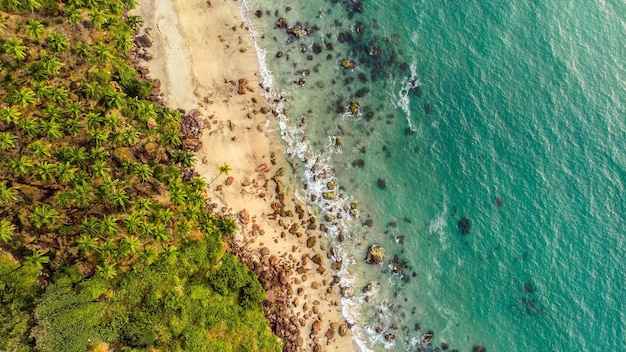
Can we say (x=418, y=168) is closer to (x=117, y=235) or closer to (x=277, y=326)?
(x=277, y=326)

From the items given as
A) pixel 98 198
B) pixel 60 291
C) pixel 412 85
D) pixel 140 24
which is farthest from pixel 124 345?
pixel 412 85

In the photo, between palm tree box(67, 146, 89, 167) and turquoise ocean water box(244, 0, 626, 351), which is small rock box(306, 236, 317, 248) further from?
palm tree box(67, 146, 89, 167)

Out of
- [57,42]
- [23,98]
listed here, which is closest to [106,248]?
[23,98]

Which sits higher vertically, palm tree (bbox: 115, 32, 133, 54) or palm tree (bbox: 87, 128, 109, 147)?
palm tree (bbox: 115, 32, 133, 54)

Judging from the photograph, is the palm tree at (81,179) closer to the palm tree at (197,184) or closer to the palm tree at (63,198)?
the palm tree at (63,198)

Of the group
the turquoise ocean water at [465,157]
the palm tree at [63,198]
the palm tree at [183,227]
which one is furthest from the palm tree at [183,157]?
the turquoise ocean water at [465,157]

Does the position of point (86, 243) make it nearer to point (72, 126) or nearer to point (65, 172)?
point (65, 172)

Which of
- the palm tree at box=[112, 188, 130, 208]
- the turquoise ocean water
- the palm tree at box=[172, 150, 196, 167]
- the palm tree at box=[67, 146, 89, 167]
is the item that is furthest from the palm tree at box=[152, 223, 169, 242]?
the turquoise ocean water
